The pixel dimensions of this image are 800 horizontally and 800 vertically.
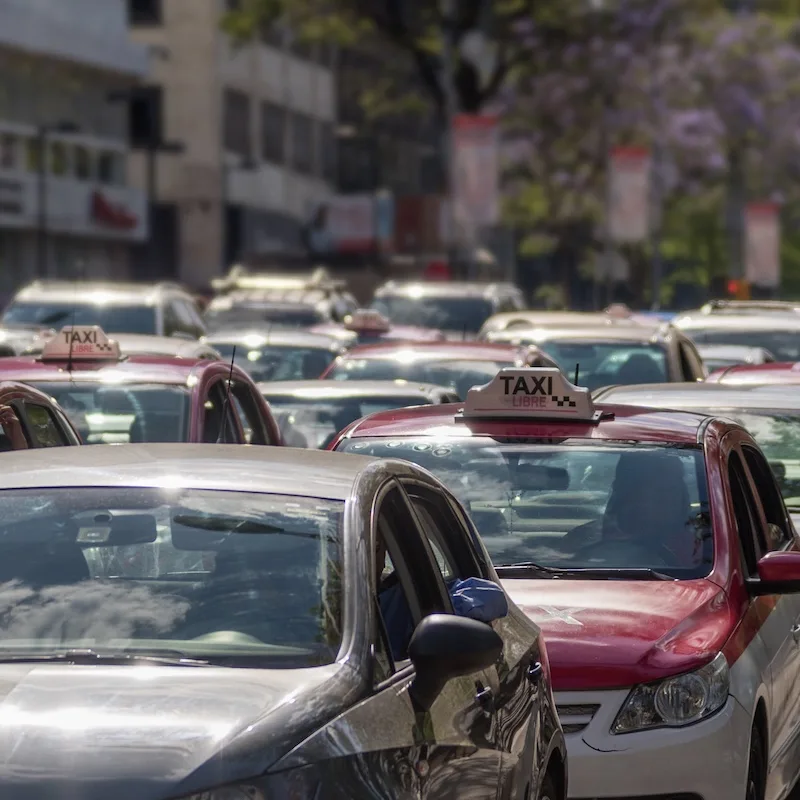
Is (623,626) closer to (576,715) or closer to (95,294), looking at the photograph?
(576,715)

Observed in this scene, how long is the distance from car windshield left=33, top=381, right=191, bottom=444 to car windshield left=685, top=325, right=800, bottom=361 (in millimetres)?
9304

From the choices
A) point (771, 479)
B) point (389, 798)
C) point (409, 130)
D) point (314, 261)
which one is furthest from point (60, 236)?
point (389, 798)

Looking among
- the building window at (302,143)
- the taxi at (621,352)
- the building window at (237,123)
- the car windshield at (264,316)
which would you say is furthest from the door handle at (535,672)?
the building window at (302,143)

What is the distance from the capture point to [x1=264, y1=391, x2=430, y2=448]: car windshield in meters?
14.8

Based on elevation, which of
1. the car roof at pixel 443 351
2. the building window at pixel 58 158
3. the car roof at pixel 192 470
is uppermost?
the building window at pixel 58 158

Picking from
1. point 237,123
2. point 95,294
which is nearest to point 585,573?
point 95,294

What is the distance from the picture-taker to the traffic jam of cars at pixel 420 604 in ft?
15.1

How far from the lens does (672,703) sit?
712 centimetres

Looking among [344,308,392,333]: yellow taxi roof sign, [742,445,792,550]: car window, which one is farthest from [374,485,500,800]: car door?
[344,308,392,333]: yellow taxi roof sign

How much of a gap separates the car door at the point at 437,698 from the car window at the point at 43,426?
3.78 meters

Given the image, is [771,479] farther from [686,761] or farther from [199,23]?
[199,23]

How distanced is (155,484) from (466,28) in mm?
48351

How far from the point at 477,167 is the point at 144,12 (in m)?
29.3

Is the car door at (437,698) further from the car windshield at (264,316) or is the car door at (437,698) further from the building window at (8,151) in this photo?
the building window at (8,151)
